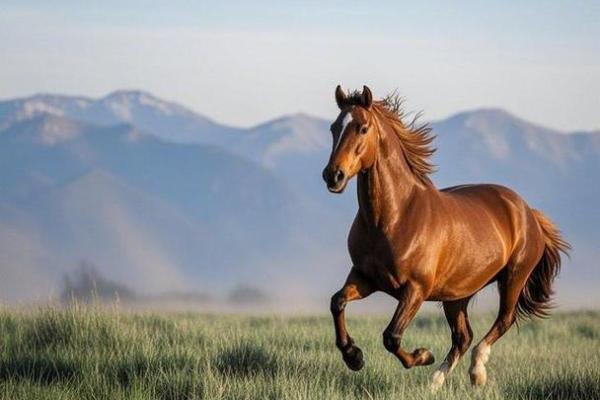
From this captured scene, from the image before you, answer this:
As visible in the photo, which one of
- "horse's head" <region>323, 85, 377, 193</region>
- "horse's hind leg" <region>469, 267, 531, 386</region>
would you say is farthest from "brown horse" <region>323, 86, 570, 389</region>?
"horse's hind leg" <region>469, 267, 531, 386</region>

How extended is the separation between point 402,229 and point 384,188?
1.06ft

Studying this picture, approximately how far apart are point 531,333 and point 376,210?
26.9 feet

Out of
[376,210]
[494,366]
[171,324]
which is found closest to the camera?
[376,210]

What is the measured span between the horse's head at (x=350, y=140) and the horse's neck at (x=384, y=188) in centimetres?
12

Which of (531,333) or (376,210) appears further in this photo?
(531,333)

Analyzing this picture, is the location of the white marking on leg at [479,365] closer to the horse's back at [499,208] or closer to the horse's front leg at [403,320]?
the horse's back at [499,208]

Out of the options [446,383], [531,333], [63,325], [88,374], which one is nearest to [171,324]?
[63,325]

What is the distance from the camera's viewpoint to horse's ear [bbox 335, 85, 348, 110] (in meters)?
7.89

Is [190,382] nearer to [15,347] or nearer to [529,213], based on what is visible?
[15,347]

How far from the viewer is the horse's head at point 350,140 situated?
7.34 meters

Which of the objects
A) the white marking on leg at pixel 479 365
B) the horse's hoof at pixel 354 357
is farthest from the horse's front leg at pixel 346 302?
the white marking on leg at pixel 479 365

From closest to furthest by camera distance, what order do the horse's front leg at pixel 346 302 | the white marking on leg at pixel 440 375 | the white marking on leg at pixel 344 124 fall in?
1. the white marking on leg at pixel 344 124
2. the horse's front leg at pixel 346 302
3. the white marking on leg at pixel 440 375

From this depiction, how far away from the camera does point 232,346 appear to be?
9.97 meters

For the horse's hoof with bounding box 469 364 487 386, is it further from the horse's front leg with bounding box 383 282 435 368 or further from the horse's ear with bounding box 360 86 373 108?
the horse's ear with bounding box 360 86 373 108
